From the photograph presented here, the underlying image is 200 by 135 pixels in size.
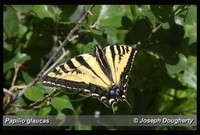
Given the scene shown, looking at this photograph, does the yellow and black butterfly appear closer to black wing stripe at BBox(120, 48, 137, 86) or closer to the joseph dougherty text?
black wing stripe at BBox(120, 48, 137, 86)

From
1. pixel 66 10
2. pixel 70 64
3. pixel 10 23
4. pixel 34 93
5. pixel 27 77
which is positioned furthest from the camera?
pixel 10 23

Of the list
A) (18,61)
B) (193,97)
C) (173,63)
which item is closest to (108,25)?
(173,63)

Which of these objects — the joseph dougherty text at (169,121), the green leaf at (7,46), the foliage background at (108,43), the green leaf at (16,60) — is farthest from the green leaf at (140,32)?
the green leaf at (7,46)

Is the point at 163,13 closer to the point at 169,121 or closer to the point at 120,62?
the point at 120,62

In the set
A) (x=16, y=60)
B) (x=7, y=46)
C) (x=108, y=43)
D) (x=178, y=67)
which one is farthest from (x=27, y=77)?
(x=178, y=67)

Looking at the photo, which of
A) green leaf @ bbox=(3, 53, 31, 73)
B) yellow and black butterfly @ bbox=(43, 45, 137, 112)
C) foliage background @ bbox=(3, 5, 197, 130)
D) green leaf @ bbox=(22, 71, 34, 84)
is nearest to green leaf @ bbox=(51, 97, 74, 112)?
foliage background @ bbox=(3, 5, 197, 130)

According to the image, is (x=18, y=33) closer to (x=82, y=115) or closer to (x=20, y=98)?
(x=20, y=98)
